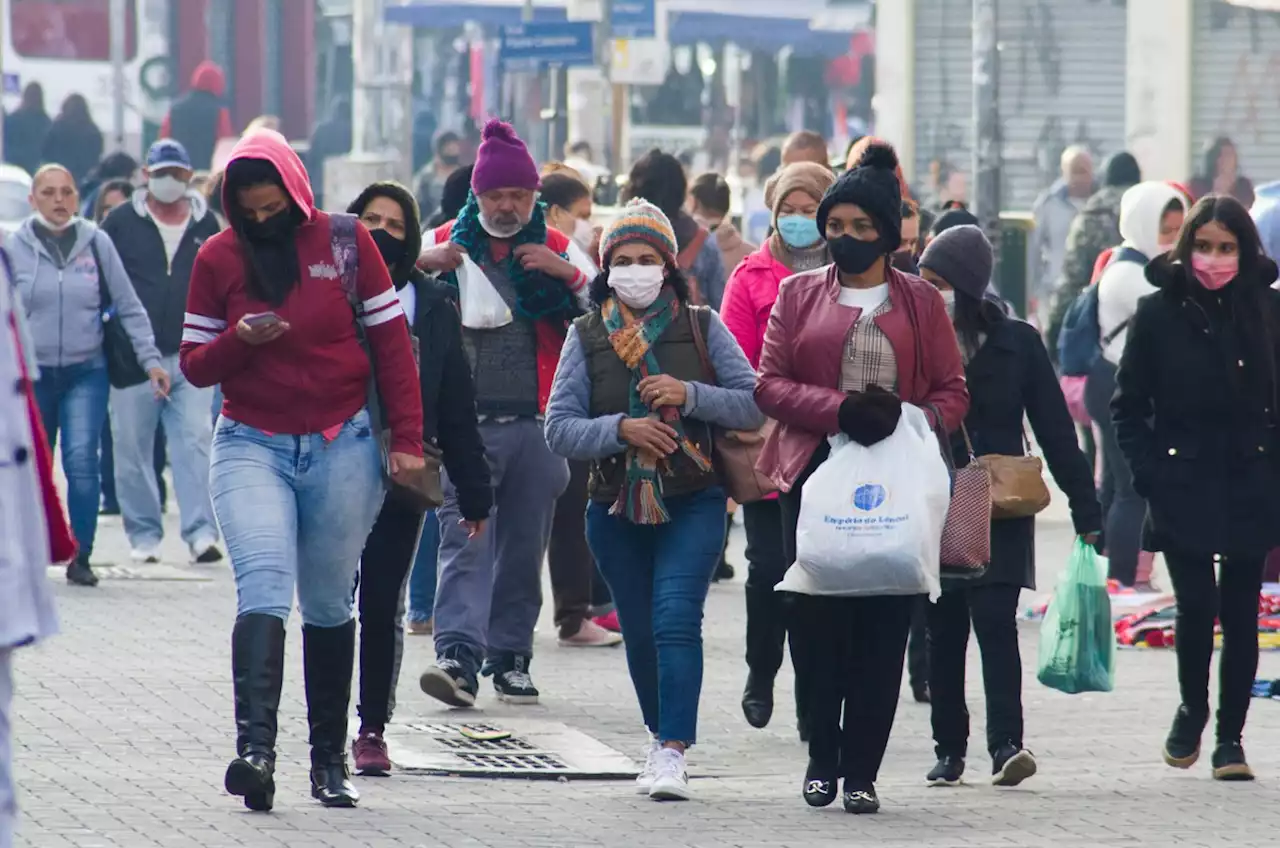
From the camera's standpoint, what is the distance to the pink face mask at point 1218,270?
28.8 feet

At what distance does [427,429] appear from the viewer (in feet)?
28.5

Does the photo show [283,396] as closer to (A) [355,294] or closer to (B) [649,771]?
(A) [355,294]

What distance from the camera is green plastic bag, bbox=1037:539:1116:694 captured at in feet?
29.6

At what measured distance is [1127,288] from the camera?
1272cm

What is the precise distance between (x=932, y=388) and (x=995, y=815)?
1.21m

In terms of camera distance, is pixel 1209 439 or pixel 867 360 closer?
pixel 867 360

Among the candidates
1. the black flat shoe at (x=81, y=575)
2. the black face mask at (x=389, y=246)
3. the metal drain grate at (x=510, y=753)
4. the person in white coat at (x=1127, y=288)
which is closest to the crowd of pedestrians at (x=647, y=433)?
the black face mask at (x=389, y=246)

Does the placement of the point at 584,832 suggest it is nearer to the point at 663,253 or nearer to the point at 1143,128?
the point at 663,253

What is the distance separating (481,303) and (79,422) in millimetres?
4517

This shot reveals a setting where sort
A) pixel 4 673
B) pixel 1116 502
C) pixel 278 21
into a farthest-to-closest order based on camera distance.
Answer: pixel 278 21, pixel 1116 502, pixel 4 673

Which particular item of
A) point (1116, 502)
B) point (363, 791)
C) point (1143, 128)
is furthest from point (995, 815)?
point (1143, 128)

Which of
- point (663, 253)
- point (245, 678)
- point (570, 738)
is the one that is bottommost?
point (570, 738)

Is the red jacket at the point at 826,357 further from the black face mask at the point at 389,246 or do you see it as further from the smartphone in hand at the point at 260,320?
the smartphone in hand at the point at 260,320

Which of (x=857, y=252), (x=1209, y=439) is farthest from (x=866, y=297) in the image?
(x=1209, y=439)
